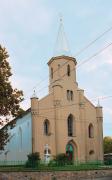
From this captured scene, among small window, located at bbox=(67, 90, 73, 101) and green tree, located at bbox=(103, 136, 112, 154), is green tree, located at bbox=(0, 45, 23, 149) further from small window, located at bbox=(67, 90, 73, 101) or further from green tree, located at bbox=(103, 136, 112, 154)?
green tree, located at bbox=(103, 136, 112, 154)

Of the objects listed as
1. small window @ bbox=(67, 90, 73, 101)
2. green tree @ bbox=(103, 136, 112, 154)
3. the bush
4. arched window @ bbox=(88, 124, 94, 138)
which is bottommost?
the bush

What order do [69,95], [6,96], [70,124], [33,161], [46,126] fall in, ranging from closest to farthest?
[6,96]
[33,161]
[46,126]
[70,124]
[69,95]

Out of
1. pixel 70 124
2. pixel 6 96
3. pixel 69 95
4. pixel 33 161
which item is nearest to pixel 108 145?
pixel 70 124

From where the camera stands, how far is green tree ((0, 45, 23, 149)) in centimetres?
2732

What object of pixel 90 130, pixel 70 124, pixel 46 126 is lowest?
pixel 90 130

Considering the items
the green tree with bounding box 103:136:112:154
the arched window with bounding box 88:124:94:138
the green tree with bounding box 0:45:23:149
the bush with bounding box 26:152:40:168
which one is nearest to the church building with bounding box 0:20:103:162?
the arched window with bounding box 88:124:94:138

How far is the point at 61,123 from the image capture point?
53156mm

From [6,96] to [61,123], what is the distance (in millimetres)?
26125

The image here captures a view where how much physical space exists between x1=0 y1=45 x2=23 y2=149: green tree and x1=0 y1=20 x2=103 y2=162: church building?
67.5 ft

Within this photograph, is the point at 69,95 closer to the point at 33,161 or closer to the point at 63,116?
the point at 63,116

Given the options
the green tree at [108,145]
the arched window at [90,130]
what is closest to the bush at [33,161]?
the arched window at [90,130]

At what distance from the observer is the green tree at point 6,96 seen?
27319mm

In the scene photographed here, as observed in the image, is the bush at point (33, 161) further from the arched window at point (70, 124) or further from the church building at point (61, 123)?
the arched window at point (70, 124)

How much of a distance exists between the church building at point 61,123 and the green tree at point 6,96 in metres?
20.6
